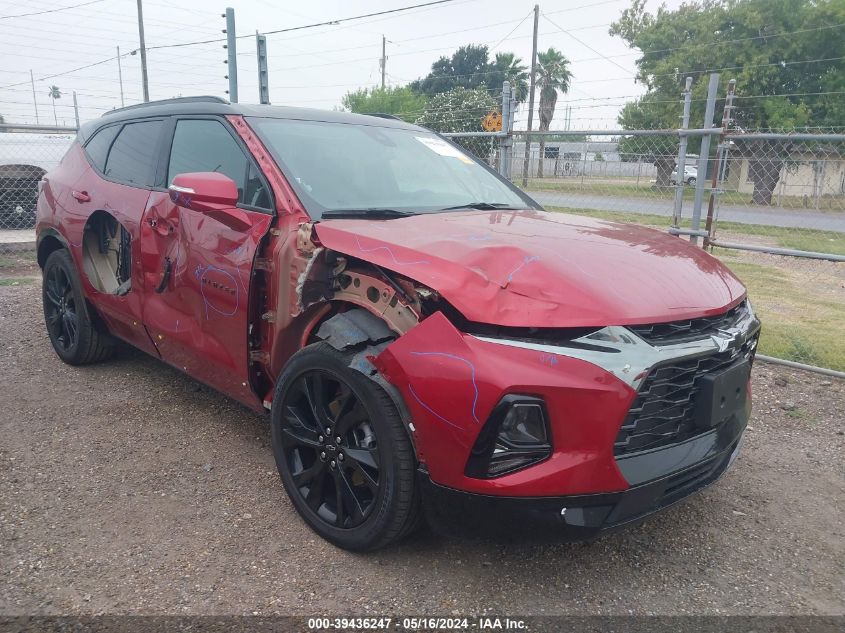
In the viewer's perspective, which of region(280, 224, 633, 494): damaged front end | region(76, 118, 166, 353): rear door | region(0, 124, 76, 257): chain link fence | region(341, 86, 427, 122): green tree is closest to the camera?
region(280, 224, 633, 494): damaged front end

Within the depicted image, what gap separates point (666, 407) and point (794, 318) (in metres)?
5.81

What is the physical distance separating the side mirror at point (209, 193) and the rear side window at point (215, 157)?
10 cm

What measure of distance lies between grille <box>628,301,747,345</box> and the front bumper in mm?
383

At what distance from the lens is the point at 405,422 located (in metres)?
2.36

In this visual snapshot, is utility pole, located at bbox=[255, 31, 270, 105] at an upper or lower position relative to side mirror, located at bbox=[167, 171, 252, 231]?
upper

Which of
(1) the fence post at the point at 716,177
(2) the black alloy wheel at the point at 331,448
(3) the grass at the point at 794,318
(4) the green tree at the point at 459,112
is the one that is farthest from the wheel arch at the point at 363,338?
(4) the green tree at the point at 459,112

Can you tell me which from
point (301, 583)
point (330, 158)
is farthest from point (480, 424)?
point (330, 158)

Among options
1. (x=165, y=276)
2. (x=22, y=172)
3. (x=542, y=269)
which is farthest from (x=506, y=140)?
(x=22, y=172)

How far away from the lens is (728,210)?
9.60 meters

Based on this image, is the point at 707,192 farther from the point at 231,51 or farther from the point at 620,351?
the point at 231,51

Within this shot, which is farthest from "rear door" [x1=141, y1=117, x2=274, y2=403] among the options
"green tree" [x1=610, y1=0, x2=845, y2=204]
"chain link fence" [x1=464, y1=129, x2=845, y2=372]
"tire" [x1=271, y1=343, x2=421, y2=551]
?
"green tree" [x1=610, y1=0, x2=845, y2=204]

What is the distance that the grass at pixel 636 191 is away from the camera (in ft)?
26.2

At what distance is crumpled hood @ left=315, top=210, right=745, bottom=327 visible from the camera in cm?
222

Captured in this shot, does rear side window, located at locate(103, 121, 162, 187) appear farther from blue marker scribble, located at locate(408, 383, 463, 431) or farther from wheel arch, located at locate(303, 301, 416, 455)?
blue marker scribble, located at locate(408, 383, 463, 431)
